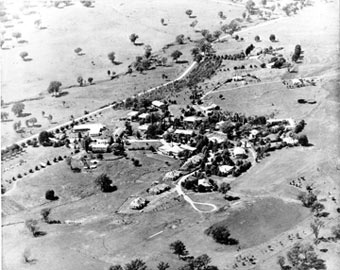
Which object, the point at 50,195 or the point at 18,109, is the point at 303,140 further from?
the point at 18,109

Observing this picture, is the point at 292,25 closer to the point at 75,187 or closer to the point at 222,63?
the point at 222,63

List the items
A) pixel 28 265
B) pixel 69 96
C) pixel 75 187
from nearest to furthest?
pixel 28 265 → pixel 75 187 → pixel 69 96

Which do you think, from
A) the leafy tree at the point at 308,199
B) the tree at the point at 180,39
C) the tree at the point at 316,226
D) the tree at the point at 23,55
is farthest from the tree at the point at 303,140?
the tree at the point at 23,55

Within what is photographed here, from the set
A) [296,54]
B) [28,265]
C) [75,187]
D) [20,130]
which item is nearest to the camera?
[28,265]

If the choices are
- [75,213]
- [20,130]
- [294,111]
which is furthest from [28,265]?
[294,111]

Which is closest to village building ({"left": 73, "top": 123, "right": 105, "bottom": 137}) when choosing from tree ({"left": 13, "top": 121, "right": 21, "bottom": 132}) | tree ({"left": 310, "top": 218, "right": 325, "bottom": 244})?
tree ({"left": 13, "top": 121, "right": 21, "bottom": 132})

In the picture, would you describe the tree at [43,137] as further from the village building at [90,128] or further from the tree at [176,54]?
the tree at [176,54]

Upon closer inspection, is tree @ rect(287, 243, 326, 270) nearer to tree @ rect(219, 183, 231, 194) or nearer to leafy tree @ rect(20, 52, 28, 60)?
tree @ rect(219, 183, 231, 194)

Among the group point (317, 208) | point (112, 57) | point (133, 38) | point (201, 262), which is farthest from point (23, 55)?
point (201, 262)
